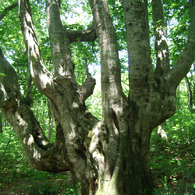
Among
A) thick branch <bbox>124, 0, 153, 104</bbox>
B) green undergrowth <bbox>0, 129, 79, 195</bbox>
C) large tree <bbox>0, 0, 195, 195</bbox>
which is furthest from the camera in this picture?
green undergrowth <bbox>0, 129, 79, 195</bbox>

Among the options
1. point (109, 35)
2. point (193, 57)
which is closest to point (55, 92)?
point (109, 35)

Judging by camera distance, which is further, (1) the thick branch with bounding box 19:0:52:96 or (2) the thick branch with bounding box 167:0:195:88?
(1) the thick branch with bounding box 19:0:52:96

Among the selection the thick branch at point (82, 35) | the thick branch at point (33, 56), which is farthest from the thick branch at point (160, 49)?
the thick branch at point (33, 56)

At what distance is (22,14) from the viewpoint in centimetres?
486

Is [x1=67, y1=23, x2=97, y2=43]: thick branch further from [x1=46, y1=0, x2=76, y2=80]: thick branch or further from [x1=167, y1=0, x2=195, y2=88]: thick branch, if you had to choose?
[x1=167, y1=0, x2=195, y2=88]: thick branch

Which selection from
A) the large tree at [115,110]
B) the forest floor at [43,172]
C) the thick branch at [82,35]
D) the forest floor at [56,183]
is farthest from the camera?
the thick branch at [82,35]

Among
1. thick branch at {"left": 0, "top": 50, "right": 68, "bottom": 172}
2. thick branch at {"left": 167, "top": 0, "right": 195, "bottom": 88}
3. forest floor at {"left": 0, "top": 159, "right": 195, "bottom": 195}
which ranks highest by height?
thick branch at {"left": 167, "top": 0, "right": 195, "bottom": 88}

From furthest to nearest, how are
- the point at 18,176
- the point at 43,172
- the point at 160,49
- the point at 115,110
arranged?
the point at 18,176 < the point at 43,172 < the point at 160,49 < the point at 115,110

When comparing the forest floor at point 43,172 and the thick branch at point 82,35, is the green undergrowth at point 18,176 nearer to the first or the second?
the forest floor at point 43,172

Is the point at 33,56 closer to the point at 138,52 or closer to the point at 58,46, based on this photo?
the point at 58,46

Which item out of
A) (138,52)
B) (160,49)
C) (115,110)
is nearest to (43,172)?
(115,110)

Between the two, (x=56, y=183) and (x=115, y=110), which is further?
(x=56, y=183)

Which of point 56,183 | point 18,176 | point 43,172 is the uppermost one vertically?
point 43,172

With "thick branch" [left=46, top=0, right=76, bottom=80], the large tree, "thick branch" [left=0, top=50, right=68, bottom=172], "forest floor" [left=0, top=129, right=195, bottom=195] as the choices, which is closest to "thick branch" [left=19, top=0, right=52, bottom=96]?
the large tree
